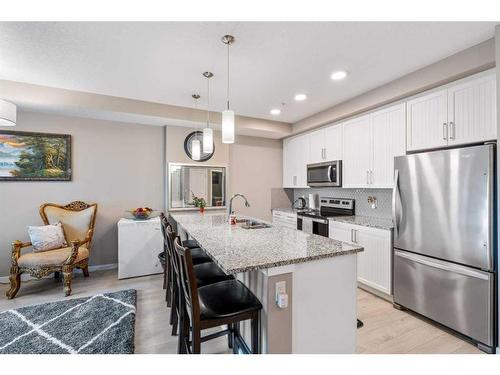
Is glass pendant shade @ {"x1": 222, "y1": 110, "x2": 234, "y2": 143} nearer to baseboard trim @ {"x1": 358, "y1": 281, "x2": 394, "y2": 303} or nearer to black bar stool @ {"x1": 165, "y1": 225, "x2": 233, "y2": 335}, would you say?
black bar stool @ {"x1": 165, "y1": 225, "x2": 233, "y2": 335}

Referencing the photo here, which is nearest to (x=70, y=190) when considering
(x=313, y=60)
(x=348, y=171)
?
(x=313, y=60)

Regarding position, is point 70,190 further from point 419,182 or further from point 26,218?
point 419,182

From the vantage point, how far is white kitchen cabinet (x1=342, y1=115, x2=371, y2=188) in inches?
131

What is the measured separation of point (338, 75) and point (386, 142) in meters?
1.04

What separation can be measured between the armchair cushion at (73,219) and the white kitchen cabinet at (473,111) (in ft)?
15.0

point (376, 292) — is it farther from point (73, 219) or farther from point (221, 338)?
point (73, 219)

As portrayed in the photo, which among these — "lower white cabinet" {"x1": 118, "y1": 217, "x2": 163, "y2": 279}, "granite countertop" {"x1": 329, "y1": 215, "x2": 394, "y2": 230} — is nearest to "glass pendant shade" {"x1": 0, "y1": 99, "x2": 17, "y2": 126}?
"lower white cabinet" {"x1": 118, "y1": 217, "x2": 163, "y2": 279}

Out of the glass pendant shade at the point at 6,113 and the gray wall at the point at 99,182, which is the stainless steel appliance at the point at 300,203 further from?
the glass pendant shade at the point at 6,113

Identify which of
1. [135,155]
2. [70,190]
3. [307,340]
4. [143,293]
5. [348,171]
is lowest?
[143,293]

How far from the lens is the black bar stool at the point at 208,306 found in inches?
52.4

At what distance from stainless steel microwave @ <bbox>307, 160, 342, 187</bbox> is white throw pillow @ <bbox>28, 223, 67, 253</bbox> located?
3.85m

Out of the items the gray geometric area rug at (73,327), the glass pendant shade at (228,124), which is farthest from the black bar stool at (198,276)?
the glass pendant shade at (228,124)

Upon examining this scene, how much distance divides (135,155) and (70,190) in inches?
41.9
